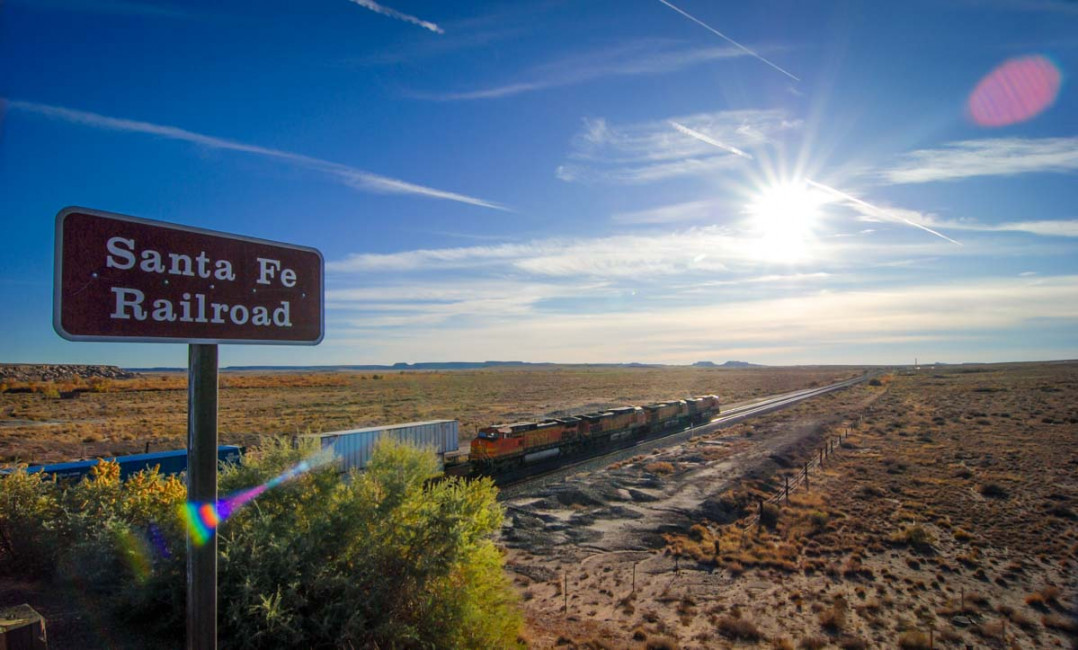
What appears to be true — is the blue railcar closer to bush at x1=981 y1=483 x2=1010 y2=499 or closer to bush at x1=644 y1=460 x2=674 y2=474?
bush at x1=644 y1=460 x2=674 y2=474

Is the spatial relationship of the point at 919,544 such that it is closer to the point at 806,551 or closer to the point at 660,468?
the point at 806,551

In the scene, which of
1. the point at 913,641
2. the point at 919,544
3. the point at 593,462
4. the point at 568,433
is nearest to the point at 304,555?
the point at 913,641

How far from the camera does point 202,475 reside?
13.1 feet

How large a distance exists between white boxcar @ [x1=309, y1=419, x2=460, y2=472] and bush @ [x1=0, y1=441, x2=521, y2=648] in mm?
12887

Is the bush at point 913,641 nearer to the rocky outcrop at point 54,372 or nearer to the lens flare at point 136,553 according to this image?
the lens flare at point 136,553

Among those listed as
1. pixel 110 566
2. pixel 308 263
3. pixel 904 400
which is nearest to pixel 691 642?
pixel 110 566

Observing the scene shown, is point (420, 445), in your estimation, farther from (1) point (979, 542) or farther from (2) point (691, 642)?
(1) point (979, 542)

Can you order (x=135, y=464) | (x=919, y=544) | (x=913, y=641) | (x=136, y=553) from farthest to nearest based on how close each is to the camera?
(x=919, y=544)
(x=135, y=464)
(x=913, y=641)
(x=136, y=553)

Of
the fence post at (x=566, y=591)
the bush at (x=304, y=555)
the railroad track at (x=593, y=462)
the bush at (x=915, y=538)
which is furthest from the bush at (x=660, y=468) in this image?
the bush at (x=304, y=555)

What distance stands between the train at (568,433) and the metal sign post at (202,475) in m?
28.2

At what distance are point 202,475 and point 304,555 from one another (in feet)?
17.6

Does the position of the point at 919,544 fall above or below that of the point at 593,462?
below

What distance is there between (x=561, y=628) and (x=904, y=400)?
9213cm

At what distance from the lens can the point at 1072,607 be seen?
64.7 feet
